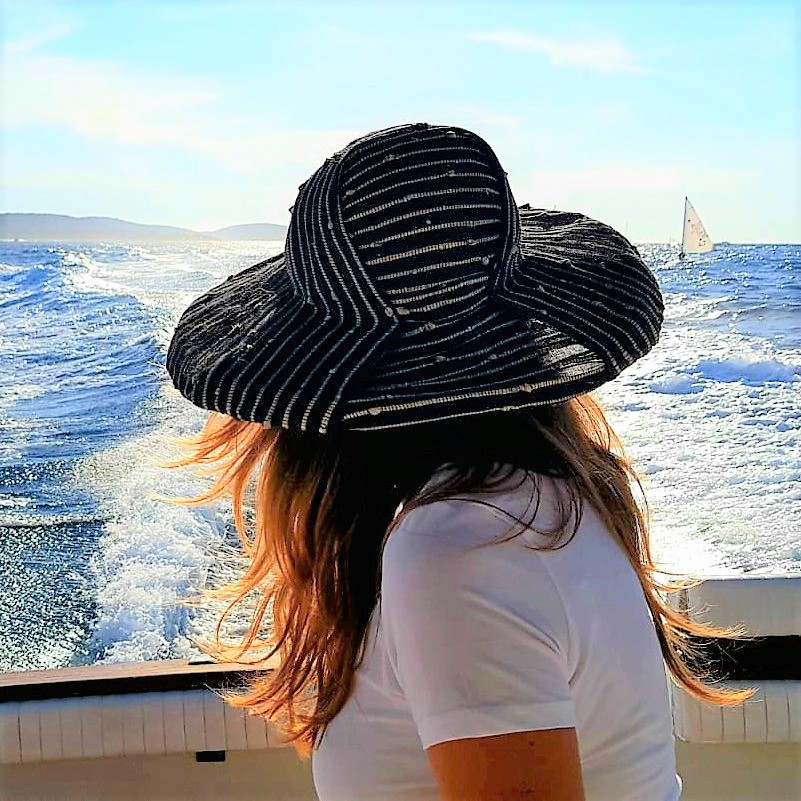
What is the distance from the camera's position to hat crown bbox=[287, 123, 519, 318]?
0.58 m

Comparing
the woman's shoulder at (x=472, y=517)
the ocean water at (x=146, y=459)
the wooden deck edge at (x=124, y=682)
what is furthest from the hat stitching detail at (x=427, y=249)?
the wooden deck edge at (x=124, y=682)

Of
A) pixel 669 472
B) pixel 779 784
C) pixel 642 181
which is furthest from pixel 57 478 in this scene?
pixel 642 181

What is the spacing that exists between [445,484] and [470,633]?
0.09 m

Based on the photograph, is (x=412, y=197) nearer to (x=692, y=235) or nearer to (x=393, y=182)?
(x=393, y=182)

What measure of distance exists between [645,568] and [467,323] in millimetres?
271

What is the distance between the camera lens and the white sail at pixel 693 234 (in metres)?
15.9

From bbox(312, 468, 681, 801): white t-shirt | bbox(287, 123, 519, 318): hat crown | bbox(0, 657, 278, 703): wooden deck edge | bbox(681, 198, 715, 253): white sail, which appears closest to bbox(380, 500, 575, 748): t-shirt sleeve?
bbox(312, 468, 681, 801): white t-shirt

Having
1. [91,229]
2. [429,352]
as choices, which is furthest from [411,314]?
[91,229]

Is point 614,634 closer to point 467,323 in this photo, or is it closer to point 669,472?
point 467,323

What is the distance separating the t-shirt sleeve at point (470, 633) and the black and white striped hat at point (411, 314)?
0.08 metres

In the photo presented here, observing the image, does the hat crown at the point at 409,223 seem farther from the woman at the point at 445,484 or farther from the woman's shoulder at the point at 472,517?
the woman's shoulder at the point at 472,517

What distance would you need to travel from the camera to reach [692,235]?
16.5 metres

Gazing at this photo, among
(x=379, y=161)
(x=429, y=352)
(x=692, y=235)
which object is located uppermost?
(x=692, y=235)

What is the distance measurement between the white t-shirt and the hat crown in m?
0.13
